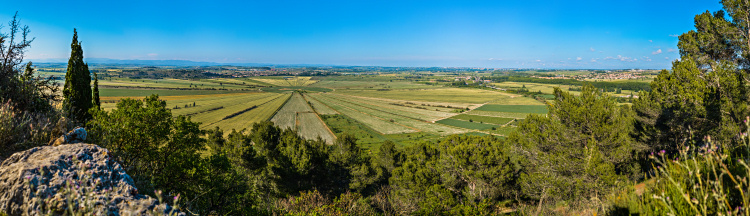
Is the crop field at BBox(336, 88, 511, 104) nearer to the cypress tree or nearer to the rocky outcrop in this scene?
the cypress tree

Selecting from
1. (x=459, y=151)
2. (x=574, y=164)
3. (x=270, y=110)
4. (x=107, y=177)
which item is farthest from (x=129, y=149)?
(x=270, y=110)

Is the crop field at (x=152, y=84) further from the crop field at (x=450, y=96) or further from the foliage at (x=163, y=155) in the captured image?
A: the foliage at (x=163, y=155)

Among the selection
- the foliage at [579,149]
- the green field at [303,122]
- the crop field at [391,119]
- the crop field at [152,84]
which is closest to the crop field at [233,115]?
the green field at [303,122]

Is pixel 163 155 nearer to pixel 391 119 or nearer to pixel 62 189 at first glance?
pixel 62 189

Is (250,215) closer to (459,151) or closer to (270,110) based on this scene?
(459,151)

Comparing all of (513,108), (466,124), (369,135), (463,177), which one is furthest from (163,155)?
(513,108)
